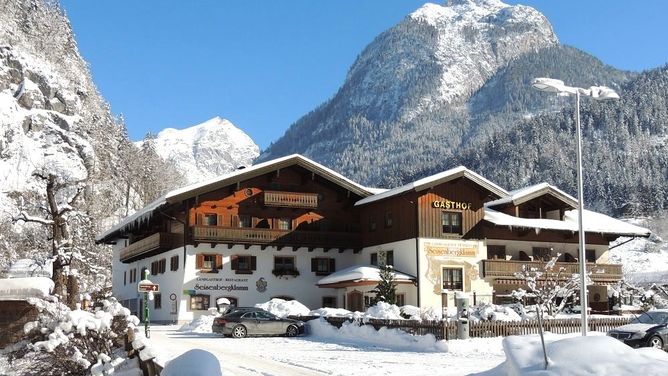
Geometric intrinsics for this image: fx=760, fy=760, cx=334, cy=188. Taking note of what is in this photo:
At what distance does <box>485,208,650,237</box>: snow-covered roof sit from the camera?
4878cm

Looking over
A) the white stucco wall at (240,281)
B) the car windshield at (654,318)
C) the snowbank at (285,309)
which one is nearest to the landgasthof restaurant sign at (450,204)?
the white stucco wall at (240,281)

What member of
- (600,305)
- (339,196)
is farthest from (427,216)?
(600,305)

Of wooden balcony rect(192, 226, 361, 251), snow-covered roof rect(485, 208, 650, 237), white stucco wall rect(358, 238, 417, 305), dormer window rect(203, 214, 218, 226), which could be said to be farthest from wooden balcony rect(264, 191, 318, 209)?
snow-covered roof rect(485, 208, 650, 237)

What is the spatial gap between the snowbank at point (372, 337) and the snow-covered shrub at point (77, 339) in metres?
13.4

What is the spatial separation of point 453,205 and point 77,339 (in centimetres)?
3477

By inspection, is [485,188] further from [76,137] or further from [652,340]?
[76,137]

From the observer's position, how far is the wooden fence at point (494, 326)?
89.3ft

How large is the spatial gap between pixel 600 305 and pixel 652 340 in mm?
28074

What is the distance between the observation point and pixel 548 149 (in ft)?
617

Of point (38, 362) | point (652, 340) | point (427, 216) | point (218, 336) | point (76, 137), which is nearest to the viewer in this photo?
point (38, 362)

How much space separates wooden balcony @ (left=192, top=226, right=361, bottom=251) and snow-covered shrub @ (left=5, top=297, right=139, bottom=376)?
29.9 meters

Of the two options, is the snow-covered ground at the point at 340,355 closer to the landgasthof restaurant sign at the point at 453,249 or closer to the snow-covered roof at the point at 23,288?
the snow-covered roof at the point at 23,288

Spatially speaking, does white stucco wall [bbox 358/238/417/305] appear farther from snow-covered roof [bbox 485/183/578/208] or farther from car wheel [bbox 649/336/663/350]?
car wheel [bbox 649/336/663/350]

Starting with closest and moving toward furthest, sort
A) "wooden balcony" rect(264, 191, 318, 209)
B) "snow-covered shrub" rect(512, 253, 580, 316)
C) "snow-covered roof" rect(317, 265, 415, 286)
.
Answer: "snow-covered shrub" rect(512, 253, 580, 316), "snow-covered roof" rect(317, 265, 415, 286), "wooden balcony" rect(264, 191, 318, 209)
